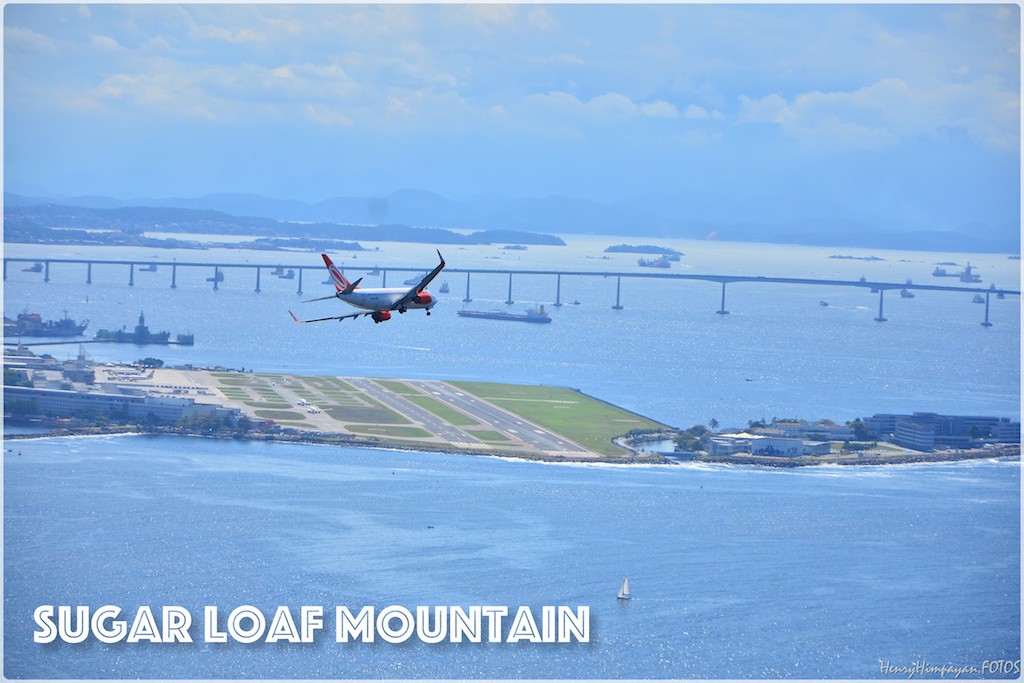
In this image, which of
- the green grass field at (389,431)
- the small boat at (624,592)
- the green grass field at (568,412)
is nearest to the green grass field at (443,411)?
the green grass field at (389,431)

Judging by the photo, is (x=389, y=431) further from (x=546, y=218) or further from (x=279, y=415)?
(x=546, y=218)

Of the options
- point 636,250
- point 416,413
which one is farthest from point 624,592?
point 636,250

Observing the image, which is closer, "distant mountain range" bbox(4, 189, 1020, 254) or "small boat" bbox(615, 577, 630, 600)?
"small boat" bbox(615, 577, 630, 600)

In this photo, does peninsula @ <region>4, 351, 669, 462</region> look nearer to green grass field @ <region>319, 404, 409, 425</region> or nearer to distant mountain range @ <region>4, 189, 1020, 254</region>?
green grass field @ <region>319, 404, 409, 425</region>

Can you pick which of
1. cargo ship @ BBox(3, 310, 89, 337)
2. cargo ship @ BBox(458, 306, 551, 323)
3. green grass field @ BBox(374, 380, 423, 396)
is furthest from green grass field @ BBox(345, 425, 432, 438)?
cargo ship @ BBox(458, 306, 551, 323)

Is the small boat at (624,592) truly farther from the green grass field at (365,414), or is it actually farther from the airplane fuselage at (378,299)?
the green grass field at (365,414)

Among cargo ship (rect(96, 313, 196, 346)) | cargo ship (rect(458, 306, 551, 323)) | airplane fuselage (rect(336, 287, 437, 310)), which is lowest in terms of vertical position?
cargo ship (rect(96, 313, 196, 346))

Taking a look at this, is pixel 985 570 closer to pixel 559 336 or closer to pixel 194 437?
pixel 194 437
